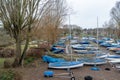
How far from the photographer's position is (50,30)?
27.8m

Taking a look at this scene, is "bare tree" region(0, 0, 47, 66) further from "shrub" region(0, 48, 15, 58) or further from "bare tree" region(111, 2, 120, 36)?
"bare tree" region(111, 2, 120, 36)

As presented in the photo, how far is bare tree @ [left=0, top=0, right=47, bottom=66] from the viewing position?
14.6m

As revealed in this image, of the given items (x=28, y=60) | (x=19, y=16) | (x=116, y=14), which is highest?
(x=116, y=14)

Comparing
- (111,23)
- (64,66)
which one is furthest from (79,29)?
(64,66)

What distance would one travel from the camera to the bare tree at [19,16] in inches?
574

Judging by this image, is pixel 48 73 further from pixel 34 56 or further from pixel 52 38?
pixel 52 38

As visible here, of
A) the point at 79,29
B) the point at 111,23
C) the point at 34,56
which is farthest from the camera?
the point at 79,29

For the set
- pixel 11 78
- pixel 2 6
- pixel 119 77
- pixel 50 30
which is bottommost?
pixel 119 77

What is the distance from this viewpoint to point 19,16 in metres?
14.8

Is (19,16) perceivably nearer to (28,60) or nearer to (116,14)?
(28,60)

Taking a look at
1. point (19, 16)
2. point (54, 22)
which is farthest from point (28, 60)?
point (54, 22)

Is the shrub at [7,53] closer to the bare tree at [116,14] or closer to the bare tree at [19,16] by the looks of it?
the bare tree at [19,16]

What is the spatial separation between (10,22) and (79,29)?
187 feet

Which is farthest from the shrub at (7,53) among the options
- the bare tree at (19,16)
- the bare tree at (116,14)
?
the bare tree at (116,14)
